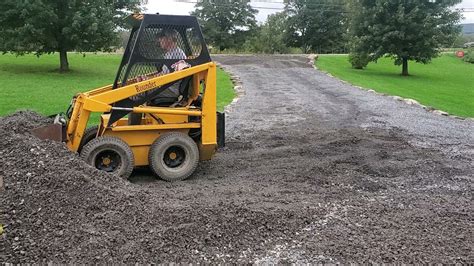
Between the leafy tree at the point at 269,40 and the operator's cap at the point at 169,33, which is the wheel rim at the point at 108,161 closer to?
the operator's cap at the point at 169,33

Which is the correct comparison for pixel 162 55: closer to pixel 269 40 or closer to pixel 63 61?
pixel 63 61

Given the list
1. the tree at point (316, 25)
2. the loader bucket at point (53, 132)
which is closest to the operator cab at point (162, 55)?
the loader bucket at point (53, 132)

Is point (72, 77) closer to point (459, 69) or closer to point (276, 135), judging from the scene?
point (276, 135)

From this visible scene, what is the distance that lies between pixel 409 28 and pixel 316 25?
24.3 metres

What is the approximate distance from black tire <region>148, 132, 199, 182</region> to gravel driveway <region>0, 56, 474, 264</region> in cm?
16

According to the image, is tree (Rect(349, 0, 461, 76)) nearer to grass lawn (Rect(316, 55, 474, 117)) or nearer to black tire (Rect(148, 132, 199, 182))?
grass lawn (Rect(316, 55, 474, 117))

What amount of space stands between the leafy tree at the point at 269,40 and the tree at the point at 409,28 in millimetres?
17545

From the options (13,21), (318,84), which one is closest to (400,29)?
(318,84)

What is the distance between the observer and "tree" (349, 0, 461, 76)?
83.6 feet

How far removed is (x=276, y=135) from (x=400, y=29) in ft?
63.1

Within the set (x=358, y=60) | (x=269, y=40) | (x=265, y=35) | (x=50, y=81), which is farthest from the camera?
(x=265, y=35)

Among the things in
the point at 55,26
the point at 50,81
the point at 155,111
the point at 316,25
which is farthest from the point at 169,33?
the point at 316,25

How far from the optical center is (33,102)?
42.3 feet

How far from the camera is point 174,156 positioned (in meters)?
6.27
